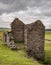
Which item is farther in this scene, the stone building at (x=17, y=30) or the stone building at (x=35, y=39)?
the stone building at (x=17, y=30)

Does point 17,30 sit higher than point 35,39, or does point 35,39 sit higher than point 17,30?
point 17,30

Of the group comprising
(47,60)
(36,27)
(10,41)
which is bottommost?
(47,60)

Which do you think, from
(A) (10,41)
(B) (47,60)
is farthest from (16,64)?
(A) (10,41)

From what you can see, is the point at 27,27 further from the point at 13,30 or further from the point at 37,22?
the point at 13,30

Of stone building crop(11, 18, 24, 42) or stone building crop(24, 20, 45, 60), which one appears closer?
stone building crop(24, 20, 45, 60)

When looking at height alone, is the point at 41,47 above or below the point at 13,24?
below

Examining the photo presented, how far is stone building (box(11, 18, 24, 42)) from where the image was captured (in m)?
53.4

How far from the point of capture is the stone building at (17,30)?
5344 centimetres

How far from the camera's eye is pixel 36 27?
139ft

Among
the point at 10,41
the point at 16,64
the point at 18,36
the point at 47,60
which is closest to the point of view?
the point at 16,64

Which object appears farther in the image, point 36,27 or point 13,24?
point 13,24

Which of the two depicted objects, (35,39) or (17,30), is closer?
(35,39)

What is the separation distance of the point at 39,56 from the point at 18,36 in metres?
12.7

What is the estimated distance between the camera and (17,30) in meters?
53.7
